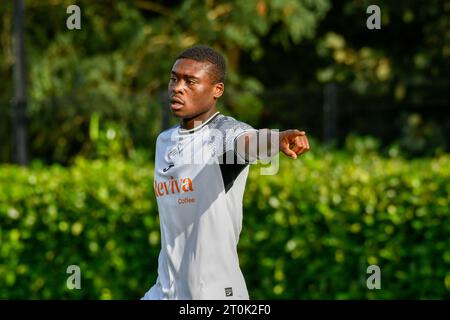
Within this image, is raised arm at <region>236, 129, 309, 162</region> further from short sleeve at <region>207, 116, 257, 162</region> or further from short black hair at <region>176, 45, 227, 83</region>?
short black hair at <region>176, 45, 227, 83</region>

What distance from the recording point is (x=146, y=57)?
17.4m

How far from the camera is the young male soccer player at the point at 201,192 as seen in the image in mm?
4105

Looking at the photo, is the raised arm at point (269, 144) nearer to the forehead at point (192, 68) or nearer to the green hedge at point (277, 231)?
the forehead at point (192, 68)

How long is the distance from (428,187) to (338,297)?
3.41 feet

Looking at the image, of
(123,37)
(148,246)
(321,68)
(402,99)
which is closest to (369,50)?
(321,68)

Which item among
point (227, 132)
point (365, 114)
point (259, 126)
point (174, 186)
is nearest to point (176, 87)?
point (227, 132)

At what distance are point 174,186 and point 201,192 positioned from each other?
0.13m

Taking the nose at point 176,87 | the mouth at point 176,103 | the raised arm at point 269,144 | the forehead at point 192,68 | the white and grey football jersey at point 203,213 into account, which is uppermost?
the forehead at point 192,68

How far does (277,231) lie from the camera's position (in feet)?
24.0

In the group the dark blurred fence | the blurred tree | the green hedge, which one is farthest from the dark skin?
the blurred tree

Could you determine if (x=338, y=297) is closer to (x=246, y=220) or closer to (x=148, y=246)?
(x=246, y=220)

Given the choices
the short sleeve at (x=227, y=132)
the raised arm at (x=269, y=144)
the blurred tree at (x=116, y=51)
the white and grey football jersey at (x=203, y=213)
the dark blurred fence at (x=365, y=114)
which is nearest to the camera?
the raised arm at (x=269, y=144)

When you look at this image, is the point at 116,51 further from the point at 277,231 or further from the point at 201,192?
the point at 201,192

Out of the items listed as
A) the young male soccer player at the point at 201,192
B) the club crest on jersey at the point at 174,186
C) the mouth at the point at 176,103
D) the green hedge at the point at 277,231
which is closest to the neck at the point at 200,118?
the young male soccer player at the point at 201,192
